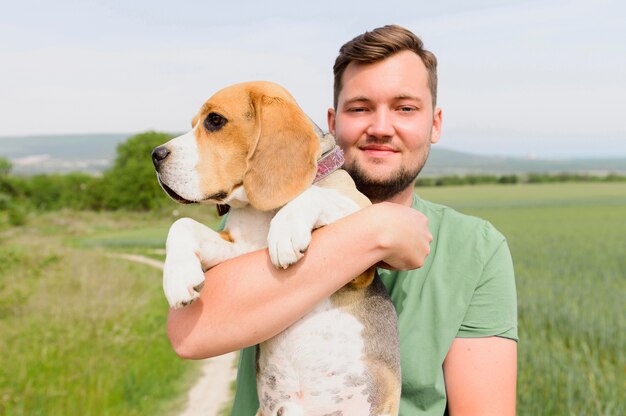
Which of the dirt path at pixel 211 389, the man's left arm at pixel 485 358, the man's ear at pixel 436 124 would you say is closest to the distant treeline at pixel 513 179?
the dirt path at pixel 211 389

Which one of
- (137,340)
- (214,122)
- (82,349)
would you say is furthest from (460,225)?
(137,340)

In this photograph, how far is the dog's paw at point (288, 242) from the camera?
7.80 ft

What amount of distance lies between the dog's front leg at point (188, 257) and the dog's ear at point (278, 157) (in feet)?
0.85

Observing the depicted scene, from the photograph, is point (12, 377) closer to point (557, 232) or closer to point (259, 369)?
point (259, 369)

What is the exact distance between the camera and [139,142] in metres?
67.8

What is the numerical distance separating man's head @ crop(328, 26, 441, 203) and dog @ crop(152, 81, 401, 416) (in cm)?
61

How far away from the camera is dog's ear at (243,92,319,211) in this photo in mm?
2615

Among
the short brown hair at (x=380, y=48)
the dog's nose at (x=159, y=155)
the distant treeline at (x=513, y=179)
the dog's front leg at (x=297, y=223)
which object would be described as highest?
the short brown hair at (x=380, y=48)

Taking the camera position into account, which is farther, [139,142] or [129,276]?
[139,142]

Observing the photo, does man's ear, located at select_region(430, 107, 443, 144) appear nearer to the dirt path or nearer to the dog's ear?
the dog's ear

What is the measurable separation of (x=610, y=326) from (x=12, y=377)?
748cm

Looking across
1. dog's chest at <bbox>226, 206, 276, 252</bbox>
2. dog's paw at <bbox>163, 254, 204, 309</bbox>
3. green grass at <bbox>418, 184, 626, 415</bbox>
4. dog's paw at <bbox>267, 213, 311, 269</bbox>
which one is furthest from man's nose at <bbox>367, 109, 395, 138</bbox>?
green grass at <bbox>418, 184, 626, 415</bbox>

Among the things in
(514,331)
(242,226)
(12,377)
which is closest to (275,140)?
(242,226)

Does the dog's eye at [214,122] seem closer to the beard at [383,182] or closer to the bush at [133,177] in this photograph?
the beard at [383,182]
